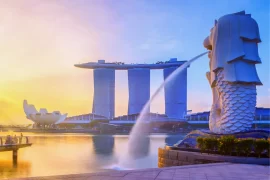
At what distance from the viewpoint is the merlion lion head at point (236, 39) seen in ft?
72.6

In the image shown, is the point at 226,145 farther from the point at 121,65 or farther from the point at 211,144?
the point at 121,65

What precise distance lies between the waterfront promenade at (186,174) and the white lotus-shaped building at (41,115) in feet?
368

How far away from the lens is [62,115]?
12750 cm

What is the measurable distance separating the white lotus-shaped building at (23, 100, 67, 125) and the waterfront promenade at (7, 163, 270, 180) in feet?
368

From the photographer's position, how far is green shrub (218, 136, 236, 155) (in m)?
14.7

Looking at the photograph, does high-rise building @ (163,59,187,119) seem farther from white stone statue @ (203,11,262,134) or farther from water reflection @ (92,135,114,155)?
white stone statue @ (203,11,262,134)

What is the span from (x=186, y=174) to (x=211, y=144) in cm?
545

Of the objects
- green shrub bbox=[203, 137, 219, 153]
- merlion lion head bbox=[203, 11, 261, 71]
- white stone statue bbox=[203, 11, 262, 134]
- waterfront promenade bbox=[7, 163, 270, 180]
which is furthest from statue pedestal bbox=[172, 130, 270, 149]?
waterfront promenade bbox=[7, 163, 270, 180]

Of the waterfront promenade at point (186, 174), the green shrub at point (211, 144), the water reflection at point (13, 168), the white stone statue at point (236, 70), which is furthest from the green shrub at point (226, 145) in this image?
the water reflection at point (13, 168)

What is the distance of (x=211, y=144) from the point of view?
15586mm

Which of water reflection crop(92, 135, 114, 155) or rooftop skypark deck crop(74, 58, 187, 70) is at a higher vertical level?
rooftop skypark deck crop(74, 58, 187, 70)

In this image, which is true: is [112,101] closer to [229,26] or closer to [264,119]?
[264,119]

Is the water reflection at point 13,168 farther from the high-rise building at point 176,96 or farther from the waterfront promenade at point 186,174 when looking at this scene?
the high-rise building at point 176,96

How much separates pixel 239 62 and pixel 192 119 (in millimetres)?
105698
